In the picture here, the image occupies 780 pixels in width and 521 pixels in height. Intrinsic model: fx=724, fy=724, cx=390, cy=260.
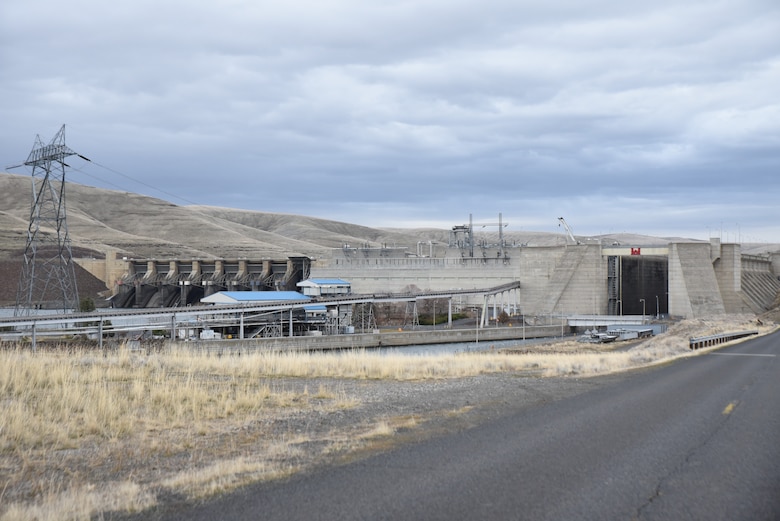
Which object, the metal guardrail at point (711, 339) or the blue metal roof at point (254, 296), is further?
the blue metal roof at point (254, 296)

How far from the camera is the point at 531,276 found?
97.4 metres

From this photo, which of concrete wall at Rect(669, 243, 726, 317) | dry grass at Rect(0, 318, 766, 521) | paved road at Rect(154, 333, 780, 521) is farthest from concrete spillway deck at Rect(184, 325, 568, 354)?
paved road at Rect(154, 333, 780, 521)

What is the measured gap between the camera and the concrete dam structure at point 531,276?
88250mm

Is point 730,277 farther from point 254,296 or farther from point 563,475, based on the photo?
point 563,475

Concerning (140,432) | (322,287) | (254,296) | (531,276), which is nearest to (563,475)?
(140,432)

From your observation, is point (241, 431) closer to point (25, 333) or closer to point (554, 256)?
point (25, 333)

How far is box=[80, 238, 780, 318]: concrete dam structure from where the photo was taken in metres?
88.2

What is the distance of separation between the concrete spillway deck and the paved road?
4183 centimetres

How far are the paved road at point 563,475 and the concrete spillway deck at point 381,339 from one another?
4183cm

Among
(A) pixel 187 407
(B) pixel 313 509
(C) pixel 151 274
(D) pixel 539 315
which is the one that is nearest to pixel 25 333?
(A) pixel 187 407

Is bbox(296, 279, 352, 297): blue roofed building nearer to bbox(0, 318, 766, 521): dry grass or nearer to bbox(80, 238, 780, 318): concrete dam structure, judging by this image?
bbox(80, 238, 780, 318): concrete dam structure

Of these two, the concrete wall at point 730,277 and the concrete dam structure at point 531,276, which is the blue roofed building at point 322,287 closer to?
the concrete dam structure at point 531,276

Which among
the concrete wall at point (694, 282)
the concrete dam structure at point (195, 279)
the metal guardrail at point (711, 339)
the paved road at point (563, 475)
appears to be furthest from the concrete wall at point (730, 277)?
the paved road at point (563, 475)

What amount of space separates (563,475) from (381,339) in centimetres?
6220
